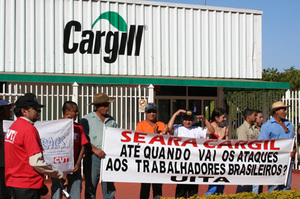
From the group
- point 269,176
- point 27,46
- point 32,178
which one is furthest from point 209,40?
point 32,178

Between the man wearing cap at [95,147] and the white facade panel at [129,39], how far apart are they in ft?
21.8

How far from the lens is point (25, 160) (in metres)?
4.86

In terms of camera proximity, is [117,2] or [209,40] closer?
[117,2]

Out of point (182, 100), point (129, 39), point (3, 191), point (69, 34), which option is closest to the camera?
point (3, 191)

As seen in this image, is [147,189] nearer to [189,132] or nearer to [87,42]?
[189,132]

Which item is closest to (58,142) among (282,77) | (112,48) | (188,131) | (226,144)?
(188,131)

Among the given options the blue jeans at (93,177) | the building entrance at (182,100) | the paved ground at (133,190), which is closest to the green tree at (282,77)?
the building entrance at (182,100)

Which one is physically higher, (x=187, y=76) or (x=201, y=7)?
(x=201, y=7)

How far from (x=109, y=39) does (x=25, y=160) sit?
9.37 meters

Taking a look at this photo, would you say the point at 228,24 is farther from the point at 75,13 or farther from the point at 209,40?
the point at 75,13

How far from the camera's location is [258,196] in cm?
661

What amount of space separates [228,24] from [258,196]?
9.46 meters

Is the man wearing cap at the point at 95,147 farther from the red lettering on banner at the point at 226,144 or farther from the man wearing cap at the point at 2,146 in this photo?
the red lettering on banner at the point at 226,144

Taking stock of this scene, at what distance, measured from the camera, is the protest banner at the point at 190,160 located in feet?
22.5
